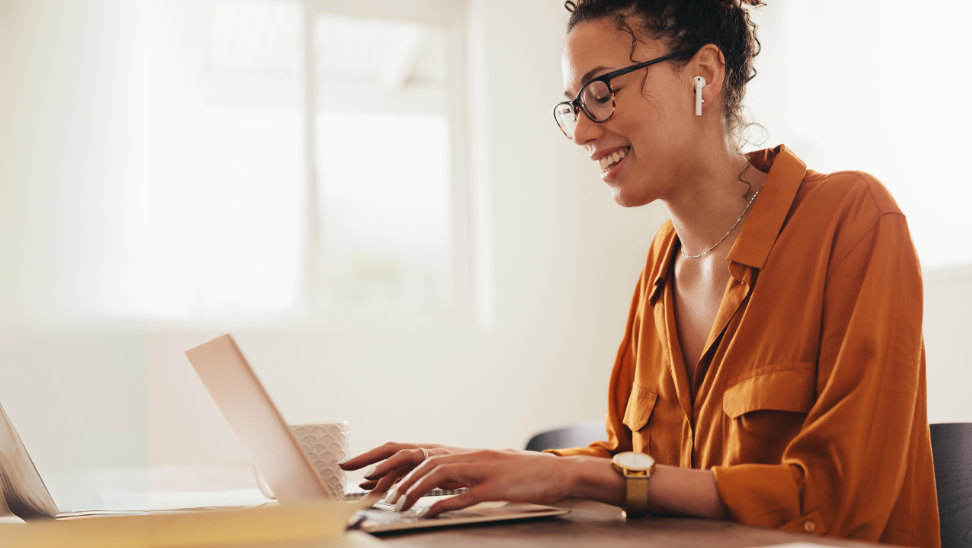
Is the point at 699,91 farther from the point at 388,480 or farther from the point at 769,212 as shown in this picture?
the point at 388,480

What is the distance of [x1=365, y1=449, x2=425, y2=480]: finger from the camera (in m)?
0.90

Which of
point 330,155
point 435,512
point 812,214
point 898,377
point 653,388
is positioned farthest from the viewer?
point 330,155

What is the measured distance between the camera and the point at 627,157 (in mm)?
1256

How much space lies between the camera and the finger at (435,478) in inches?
27.7

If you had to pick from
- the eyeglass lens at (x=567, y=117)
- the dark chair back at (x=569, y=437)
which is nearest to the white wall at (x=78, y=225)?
the dark chair back at (x=569, y=437)

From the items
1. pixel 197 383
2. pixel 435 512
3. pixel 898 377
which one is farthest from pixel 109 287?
pixel 898 377

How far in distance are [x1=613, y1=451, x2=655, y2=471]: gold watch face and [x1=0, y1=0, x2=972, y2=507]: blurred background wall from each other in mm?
1783

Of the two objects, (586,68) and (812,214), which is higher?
(586,68)

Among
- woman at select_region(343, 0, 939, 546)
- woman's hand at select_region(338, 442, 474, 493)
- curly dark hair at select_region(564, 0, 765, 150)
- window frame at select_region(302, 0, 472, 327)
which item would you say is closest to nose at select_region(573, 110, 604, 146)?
woman at select_region(343, 0, 939, 546)

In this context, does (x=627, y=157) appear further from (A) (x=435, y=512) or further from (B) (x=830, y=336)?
(A) (x=435, y=512)

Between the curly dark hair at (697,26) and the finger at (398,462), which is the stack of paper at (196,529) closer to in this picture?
the finger at (398,462)

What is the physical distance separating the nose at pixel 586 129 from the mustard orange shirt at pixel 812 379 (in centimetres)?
29

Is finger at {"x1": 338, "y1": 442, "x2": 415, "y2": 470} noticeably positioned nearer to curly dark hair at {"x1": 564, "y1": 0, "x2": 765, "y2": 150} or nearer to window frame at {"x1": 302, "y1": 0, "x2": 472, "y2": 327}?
curly dark hair at {"x1": 564, "y1": 0, "x2": 765, "y2": 150}

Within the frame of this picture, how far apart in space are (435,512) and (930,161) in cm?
198
